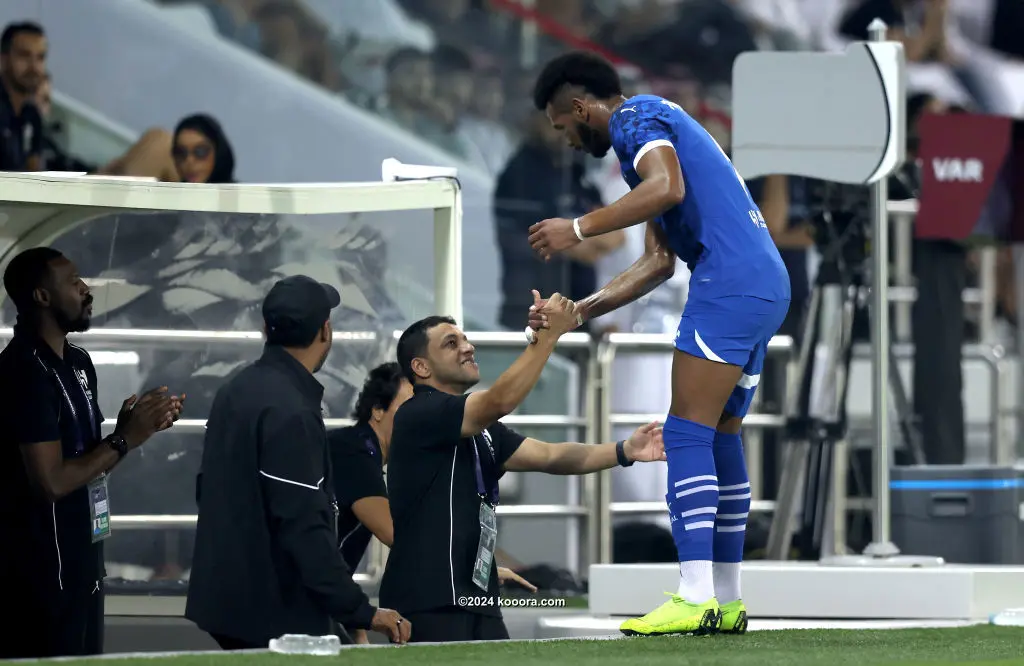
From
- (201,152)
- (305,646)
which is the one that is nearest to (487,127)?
(201,152)

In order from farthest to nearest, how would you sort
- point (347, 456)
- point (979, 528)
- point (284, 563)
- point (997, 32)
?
point (997, 32) → point (979, 528) → point (347, 456) → point (284, 563)

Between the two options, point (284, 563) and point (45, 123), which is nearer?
point (284, 563)

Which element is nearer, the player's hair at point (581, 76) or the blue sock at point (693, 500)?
the blue sock at point (693, 500)

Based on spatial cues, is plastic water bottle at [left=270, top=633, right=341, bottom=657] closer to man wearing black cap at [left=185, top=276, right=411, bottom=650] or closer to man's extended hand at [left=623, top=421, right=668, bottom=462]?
man wearing black cap at [left=185, top=276, right=411, bottom=650]

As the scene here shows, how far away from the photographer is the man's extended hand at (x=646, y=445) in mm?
5121

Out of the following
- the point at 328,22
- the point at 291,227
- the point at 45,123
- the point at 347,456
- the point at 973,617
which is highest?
the point at 328,22

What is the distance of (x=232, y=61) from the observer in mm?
8852

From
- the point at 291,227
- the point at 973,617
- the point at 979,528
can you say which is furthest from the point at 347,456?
the point at 979,528

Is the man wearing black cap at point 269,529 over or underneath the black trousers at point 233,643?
over

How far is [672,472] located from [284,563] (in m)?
0.98

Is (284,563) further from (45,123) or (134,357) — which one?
(45,123)

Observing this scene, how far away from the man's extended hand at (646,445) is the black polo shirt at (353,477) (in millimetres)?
806

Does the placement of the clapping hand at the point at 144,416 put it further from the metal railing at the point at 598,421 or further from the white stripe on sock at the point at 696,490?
the metal railing at the point at 598,421

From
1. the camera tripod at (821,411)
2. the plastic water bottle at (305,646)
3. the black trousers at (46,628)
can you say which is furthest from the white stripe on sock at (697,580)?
the camera tripod at (821,411)
